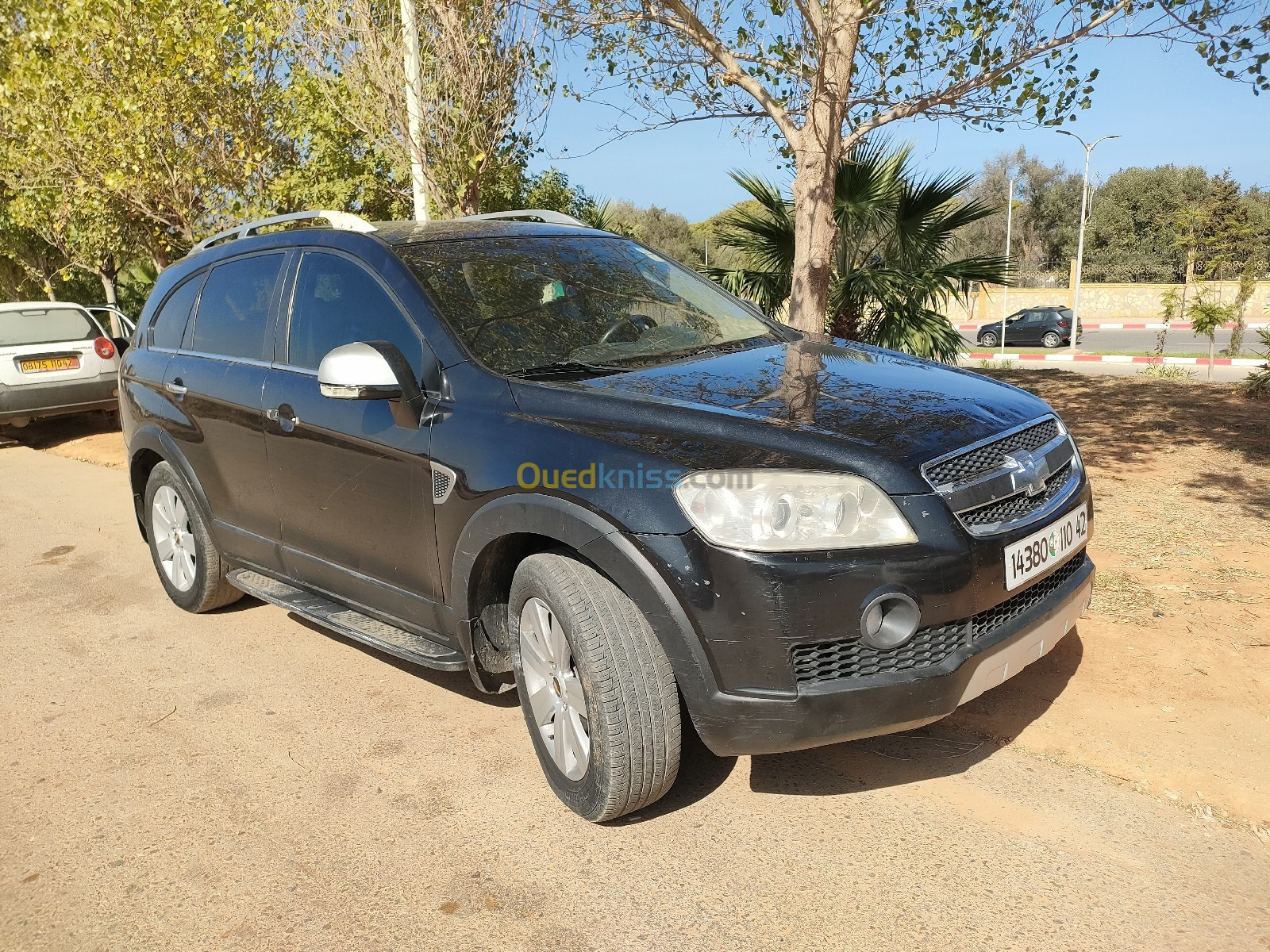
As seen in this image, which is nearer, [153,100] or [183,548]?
[183,548]

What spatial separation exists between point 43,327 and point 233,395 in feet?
29.3

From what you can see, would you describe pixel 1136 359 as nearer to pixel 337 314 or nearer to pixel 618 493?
pixel 337 314

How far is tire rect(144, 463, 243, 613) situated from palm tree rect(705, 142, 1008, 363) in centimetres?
639

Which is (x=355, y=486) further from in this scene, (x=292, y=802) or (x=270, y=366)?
(x=292, y=802)

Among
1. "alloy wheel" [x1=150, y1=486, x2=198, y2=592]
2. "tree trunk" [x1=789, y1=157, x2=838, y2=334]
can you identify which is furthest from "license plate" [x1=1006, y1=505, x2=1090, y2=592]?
"tree trunk" [x1=789, y1=157, x2=838, y2=334]

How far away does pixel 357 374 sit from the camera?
3.38 m

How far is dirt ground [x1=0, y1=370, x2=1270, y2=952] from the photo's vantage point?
2721 mm

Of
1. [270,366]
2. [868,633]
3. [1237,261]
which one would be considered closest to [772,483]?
[868,633]

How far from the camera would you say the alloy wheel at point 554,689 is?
311 centimetres

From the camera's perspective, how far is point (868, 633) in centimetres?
272

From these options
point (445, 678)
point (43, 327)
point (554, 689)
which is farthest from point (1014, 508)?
point (43, 327)

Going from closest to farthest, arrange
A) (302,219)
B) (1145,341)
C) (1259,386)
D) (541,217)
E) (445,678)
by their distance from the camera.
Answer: (445,678) → (302,219) → (541,217) → (1259,386) → (1145,341)

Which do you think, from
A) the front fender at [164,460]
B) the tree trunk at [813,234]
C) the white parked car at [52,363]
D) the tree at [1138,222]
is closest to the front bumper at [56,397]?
the white parked car at [52,363]

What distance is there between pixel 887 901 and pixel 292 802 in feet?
6.28
